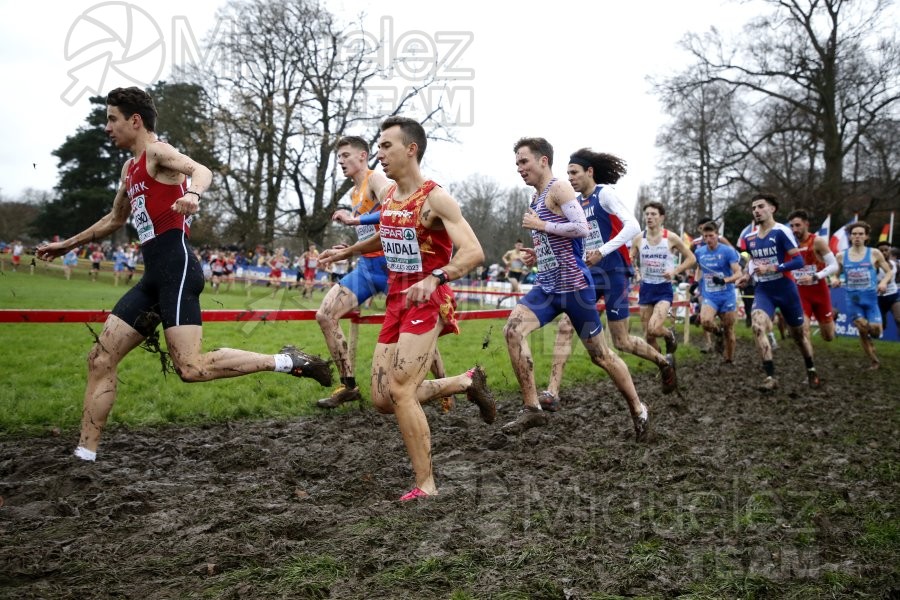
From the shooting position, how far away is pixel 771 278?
30.1 feet

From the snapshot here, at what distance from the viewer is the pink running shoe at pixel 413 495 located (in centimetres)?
384

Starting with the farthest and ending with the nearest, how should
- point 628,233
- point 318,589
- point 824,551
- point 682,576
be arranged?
point 628,233 → point 824,551 → point 682,576 → point 318,589

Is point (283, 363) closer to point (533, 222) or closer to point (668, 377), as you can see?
point (533, 222)

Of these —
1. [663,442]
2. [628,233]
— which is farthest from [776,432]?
[628,233]

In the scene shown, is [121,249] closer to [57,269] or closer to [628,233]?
[57,269]

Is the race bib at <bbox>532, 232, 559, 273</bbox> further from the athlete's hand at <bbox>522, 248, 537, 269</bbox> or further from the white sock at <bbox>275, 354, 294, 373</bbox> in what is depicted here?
the white sock at <bbox>275, 354, 294, 373</bbox>

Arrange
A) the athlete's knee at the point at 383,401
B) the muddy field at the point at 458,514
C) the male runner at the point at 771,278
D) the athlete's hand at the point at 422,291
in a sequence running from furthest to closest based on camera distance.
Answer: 1. the male runner at the point at 771,278
2. the athlete's knee at the point at 383,401
3. the athlete's hand at the point at 422,291
4. the muddy field at the point at 458,514

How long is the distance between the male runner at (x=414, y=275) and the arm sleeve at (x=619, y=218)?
9.14 ft

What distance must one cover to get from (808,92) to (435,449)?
33.1m

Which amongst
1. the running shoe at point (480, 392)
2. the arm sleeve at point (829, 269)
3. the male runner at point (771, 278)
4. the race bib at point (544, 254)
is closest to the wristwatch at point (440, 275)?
the running shoe at point (480, 392)

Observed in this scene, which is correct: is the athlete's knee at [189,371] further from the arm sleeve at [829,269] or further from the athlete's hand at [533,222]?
the arm sleeve at [829,269]

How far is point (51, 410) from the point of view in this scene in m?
6.08

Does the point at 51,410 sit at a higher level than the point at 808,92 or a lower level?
lower

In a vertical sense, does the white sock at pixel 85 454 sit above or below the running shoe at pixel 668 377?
below
